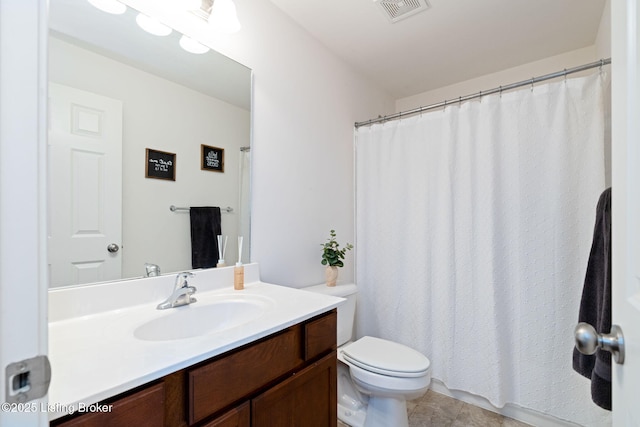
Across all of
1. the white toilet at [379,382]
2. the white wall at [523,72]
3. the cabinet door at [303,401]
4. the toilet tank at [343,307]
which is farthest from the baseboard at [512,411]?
the white wall at [523,72]

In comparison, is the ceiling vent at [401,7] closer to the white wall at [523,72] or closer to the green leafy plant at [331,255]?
the white wall at [523,72]

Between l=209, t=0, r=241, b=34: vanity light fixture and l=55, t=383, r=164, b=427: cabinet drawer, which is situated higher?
l=209, t=0, r=241, b=34: vanity light fixture

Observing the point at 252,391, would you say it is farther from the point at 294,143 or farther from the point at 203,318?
the point at 294,143

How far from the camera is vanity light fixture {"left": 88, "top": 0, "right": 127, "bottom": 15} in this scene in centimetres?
102

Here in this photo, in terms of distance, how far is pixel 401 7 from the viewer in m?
1.59

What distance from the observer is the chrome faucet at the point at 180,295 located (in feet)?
3.38

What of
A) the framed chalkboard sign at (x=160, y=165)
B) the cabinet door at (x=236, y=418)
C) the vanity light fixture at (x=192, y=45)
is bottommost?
the cabinet door at (x=236, y=418)

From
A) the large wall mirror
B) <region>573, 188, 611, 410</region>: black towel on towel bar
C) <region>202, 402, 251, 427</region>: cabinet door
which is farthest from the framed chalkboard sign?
<region>573, 188, 611, 410</region>: black towel on towel bar

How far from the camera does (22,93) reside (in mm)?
334

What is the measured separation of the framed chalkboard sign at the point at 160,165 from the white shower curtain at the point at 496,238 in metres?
1.39

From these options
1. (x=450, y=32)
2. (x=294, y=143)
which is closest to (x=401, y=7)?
→ (x=450, y=32)

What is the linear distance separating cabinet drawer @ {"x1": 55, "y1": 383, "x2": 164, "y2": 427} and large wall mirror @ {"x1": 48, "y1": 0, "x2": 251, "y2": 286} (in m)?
0.58

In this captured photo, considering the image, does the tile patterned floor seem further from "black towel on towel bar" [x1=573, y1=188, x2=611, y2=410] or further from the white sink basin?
the white sink basin

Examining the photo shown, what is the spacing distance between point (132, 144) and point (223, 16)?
69 cm
